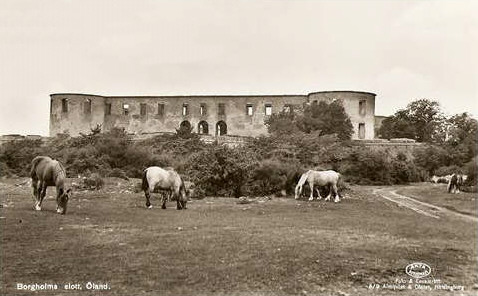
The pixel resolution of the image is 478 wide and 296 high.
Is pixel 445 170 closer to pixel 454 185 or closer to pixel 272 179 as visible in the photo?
pixel 454 185

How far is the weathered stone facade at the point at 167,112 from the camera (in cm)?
6022

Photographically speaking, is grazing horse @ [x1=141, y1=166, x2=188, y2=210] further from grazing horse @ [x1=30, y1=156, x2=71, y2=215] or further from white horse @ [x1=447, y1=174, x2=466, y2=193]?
white horse @ [x1=447, y1=174, x2=466, y2=193]

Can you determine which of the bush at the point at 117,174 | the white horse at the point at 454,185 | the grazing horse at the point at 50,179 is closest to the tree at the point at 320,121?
the bush at the point at 117,174

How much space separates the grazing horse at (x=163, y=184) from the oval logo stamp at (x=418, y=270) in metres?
9.91

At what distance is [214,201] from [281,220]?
6.66m

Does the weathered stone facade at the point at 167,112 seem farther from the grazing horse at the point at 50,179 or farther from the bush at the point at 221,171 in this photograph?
the grazing horse at the point at 50,179

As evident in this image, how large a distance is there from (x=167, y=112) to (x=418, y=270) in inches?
2123

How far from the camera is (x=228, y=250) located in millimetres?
10648

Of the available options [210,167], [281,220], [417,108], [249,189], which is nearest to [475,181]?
[249,189]

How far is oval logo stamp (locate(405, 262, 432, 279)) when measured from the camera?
9.28 metres

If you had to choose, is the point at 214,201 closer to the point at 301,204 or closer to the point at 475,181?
the point at 301,204

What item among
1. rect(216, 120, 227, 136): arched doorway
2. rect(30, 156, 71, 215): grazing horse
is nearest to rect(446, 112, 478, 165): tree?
rect(216, 120, 227, 136): arched doorway

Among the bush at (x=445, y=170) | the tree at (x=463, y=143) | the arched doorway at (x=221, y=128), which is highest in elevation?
the arched doorway at (x=221, y=128)

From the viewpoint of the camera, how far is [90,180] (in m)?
25.8
